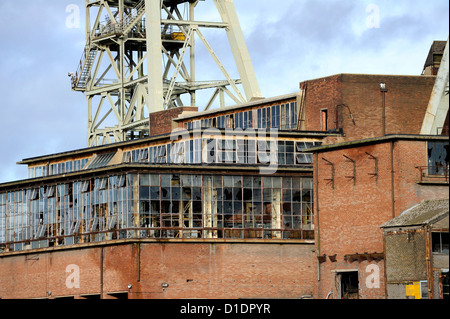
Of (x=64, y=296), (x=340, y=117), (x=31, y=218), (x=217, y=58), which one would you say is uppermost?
(x=217, y=58)

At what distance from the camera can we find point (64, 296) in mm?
72188

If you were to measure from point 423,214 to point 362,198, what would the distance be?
18.8ft

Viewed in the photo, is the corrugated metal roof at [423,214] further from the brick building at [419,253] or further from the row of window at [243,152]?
the row of window at [243,152]

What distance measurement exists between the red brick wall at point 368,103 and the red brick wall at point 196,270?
9.51m

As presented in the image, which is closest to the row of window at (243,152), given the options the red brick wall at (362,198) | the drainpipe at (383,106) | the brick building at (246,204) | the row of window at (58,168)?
the brick building at (246,204)

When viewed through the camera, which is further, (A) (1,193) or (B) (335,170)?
(A) (1,193)

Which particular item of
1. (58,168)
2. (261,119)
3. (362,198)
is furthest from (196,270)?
(58,168)

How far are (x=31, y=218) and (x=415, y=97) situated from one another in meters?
25.8

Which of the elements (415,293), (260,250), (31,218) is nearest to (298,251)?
(260,250)

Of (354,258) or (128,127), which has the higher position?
(128,127)

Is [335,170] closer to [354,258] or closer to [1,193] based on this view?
[354,258]

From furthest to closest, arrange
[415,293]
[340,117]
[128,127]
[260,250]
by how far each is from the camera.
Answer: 1. [128,127]
2. [340,117]
3. [260,250]
4. [415,293]

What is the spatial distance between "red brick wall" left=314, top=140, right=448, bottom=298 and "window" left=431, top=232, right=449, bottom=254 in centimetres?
468

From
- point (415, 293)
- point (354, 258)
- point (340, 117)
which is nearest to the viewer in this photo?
point (415, 293)
